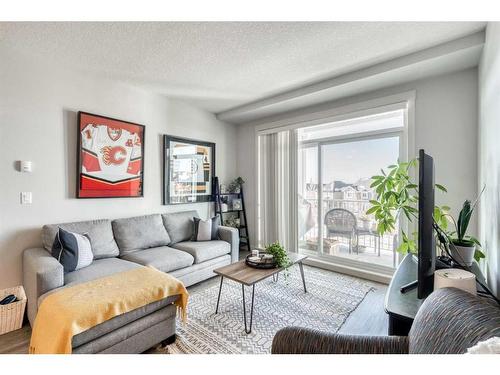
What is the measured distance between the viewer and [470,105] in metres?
2.40

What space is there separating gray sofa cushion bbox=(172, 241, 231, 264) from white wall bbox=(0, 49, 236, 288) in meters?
0.77

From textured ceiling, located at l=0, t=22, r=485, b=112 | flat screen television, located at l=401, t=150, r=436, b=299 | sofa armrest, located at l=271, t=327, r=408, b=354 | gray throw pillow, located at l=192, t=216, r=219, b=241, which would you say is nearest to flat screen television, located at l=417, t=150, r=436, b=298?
flat screen television, located at l=401, t=150, r=436, b=299

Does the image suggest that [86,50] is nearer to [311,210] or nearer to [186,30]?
[186,30]

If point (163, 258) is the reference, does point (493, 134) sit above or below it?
above

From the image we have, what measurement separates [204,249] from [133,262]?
0.80 metres

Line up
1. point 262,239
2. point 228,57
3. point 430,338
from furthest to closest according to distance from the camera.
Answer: point 262,239 < point 228,57 < point 430,338

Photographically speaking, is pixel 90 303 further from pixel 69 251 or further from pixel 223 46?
pixel 223 46

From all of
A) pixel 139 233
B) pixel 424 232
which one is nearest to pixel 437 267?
pixel 424 232

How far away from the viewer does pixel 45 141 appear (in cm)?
244

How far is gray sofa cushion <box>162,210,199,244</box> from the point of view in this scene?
10.6 ft

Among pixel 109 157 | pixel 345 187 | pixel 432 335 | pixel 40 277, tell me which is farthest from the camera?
pixel 345 187

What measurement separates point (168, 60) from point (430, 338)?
280cm

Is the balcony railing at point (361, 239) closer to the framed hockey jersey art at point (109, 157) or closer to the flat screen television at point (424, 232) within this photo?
the flat screen television at point (424, 232)
